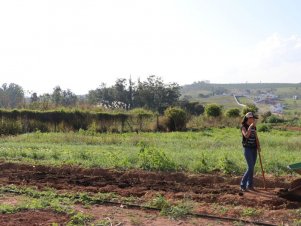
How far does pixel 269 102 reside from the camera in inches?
4146

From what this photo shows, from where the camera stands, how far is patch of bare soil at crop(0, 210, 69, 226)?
743 centimetres

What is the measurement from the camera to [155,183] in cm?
1084

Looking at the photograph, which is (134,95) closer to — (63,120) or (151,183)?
(63,120)

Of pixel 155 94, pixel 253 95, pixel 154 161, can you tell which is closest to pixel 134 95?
pixel 155 94

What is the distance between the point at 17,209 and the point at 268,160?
7921mm

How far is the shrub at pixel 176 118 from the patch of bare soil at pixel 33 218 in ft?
77.8

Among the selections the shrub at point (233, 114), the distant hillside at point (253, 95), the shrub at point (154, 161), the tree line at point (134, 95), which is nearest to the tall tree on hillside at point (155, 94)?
the tree line at point (134, 95)

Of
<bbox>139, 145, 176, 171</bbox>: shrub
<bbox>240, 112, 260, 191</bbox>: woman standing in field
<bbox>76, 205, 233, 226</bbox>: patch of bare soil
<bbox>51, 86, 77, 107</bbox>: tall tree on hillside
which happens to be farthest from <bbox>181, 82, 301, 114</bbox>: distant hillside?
<bbox>76, 205, 233, 226</bbox>: patch of bare soil

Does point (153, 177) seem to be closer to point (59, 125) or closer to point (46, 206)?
point (46, 206)

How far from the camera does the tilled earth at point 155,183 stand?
9102 mm

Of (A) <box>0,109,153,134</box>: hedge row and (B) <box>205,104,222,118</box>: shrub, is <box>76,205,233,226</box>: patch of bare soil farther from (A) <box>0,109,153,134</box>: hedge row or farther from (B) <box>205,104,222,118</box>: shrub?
(B) <box>205,104,222,118</box>: shrub

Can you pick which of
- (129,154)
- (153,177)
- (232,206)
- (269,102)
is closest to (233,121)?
(129,154)

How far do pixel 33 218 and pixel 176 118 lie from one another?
24440mm

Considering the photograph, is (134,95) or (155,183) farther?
(134,95)
